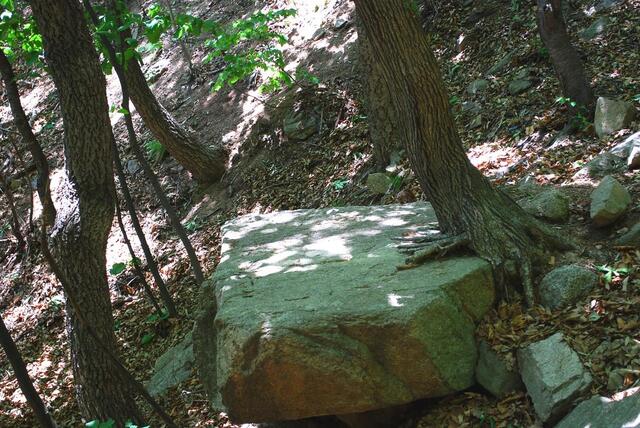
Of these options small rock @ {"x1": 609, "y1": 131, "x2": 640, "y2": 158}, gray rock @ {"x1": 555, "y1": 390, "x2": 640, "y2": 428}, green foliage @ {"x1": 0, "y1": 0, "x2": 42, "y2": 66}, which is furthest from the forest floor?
green foliage @ {"x1": 0, "y1": 0, "x2": 42, "y2": 66}

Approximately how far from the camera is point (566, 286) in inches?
165

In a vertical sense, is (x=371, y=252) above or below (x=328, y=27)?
below

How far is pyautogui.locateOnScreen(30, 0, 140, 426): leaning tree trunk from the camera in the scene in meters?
5.14

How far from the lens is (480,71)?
8953 mm

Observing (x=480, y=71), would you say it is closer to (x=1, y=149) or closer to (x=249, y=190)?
(x=249, y=190)

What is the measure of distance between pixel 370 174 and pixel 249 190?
2508 mm

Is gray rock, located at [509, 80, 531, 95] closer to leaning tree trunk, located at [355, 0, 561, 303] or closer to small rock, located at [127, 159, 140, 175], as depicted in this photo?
leaning tree trunk, located at [355, 0, 561, 303]

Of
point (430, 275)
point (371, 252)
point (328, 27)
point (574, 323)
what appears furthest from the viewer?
point (328, 27)

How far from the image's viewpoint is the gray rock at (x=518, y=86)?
7.87 m

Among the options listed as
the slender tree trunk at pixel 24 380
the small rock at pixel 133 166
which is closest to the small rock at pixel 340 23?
the small rock at pixel 133 166

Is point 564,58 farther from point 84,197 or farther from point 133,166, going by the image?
point 133,166

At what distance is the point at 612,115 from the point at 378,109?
2.93 metres

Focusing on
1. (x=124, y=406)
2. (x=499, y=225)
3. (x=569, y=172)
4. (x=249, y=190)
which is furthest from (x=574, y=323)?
(x=249, y=190)

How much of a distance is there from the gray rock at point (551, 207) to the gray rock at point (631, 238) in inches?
21.4
